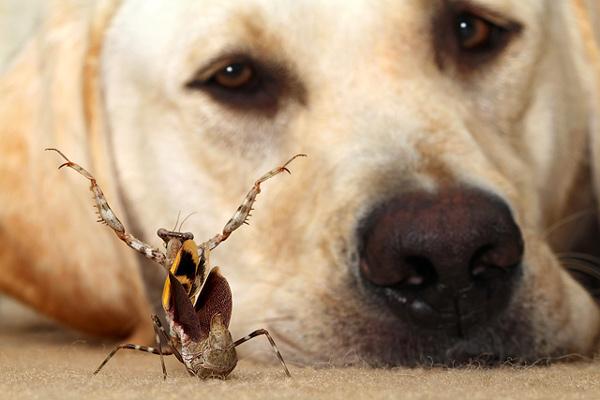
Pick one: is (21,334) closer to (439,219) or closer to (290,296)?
(290,296)

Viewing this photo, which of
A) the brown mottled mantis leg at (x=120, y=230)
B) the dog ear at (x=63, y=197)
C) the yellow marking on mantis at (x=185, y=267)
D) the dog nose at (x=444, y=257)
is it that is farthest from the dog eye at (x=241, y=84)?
the yellow marking on mantis at (x=185, y=267)

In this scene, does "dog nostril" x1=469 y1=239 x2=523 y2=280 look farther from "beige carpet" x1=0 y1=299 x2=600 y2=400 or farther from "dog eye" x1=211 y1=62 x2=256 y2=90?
"dog eye" x1=211 y1=62 x2=256 y2=90

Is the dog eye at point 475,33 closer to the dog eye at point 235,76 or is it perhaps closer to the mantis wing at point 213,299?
the dog eye at point 235,76

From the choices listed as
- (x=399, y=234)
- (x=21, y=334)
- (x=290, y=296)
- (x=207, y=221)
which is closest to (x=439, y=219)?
(x=399, y=234)

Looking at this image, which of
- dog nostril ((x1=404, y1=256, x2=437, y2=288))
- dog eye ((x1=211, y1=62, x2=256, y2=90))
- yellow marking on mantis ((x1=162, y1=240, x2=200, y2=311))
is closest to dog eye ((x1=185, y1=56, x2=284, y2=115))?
dog eye ((x1=211, y1=62, x2=256, y2=90))

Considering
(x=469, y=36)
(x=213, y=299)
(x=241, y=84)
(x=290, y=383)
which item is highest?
(x=469, y=36)

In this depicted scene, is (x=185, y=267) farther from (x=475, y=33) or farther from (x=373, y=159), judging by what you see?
(x=475, y=33)

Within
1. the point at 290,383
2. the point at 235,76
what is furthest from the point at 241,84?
the point at 290,383
